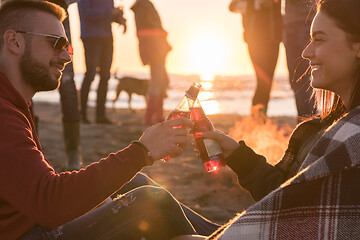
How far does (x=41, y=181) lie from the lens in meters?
1.44

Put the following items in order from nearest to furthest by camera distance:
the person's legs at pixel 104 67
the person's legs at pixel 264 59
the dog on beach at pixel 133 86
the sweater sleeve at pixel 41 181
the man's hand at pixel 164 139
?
1. the sweater sleeve at pixel 41 181
2. the man's hand at pixel 164 139
3. the person's legs at pixel 264 59
4. the person's legs at pixel 104 67
5. the dog on beach at pixel 133 86

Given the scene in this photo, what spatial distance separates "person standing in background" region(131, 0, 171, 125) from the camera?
24.6ft

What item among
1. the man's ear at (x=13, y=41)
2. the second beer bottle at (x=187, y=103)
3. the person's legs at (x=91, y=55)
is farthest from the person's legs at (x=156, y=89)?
the man's ear at (x=13, y=41)

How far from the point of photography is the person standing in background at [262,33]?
16.1 feet

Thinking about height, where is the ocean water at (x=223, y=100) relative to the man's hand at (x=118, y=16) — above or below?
below

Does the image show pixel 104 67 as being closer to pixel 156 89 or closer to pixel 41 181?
pixel 156 89

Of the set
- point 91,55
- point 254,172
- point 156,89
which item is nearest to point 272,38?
point 254,172

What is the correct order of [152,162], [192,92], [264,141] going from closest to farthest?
[152,162] → [192,92] → [264,141]

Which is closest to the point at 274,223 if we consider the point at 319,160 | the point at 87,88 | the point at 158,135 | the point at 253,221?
the point at 253,221

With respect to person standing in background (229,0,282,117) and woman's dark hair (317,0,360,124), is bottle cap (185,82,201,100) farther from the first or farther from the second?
person standing in background (229,0,282,117)

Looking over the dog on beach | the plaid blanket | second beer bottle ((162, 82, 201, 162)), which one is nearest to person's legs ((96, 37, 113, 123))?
the dog on beach

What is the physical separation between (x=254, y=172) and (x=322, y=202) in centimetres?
85

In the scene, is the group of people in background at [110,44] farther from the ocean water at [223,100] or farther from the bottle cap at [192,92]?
the bottle cap at [192,92]

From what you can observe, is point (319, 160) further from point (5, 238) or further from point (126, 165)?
point (5, 238)
